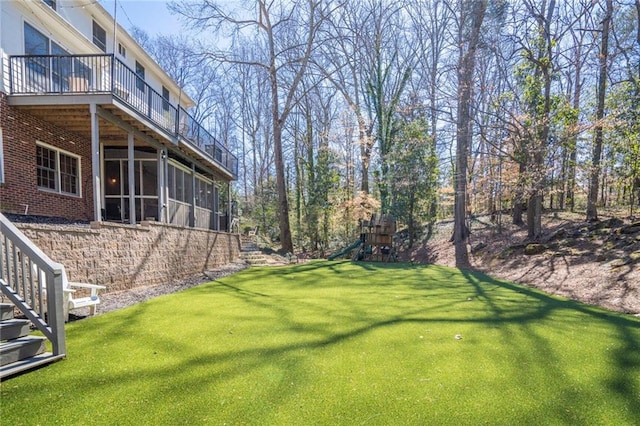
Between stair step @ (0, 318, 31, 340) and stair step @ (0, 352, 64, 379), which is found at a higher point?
stair step @ (0, 318, 31, 340)

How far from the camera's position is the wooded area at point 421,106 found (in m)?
9.52

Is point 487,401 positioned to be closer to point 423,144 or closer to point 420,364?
point 420,364

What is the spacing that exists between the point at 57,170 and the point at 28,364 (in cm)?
783

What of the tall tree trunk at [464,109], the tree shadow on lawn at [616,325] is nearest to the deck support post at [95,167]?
the tree shadow on lawn at [616,325]

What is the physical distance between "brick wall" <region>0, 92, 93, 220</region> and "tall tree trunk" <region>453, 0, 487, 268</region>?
11.6 metres

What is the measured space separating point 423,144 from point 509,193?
4712 millimetres

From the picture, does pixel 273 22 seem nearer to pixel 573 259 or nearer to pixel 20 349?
pixel 573 259

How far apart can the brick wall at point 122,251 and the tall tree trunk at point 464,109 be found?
9022 millimetres

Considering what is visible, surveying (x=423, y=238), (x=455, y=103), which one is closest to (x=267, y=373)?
(x=455, y=103)

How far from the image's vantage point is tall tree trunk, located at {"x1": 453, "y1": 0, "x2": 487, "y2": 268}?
10859 mm

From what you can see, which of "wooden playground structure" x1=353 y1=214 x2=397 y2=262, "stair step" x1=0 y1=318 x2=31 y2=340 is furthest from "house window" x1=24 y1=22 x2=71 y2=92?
"wooden playground structure" x1=353 y1=214 x2=397 y2=262

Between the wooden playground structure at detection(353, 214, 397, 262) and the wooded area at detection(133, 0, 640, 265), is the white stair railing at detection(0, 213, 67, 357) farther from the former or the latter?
the wooden playground structure at detection(353, 214, 397, 262)

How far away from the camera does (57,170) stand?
28.0 feet

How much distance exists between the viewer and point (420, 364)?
292 cm
